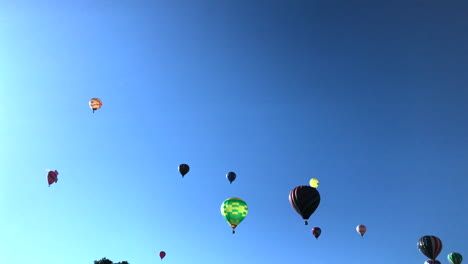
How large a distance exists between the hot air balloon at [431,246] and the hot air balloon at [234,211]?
75.0 ft

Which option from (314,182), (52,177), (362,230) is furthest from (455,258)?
(52,177)

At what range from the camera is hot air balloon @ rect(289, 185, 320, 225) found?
36.5 metres

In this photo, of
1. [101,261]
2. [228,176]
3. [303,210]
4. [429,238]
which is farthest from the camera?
[101,261]

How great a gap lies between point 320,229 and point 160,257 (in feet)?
76.5

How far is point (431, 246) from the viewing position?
44.4 m

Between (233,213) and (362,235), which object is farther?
(362,235)

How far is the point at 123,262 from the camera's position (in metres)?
54.3

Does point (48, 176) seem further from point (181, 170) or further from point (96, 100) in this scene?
point (181, 170)

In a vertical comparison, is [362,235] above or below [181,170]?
below

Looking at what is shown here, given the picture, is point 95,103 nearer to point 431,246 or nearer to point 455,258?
point 431,246

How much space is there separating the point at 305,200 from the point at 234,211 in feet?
24.3

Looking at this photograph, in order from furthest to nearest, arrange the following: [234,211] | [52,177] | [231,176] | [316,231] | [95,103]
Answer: [316,231] < [95,103] < [52,177] < [231,176] < [234,211]

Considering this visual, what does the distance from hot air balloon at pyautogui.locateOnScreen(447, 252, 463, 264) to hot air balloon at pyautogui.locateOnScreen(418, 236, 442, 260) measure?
8869 mm

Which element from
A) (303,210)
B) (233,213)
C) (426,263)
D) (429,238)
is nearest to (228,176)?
(233,213)
